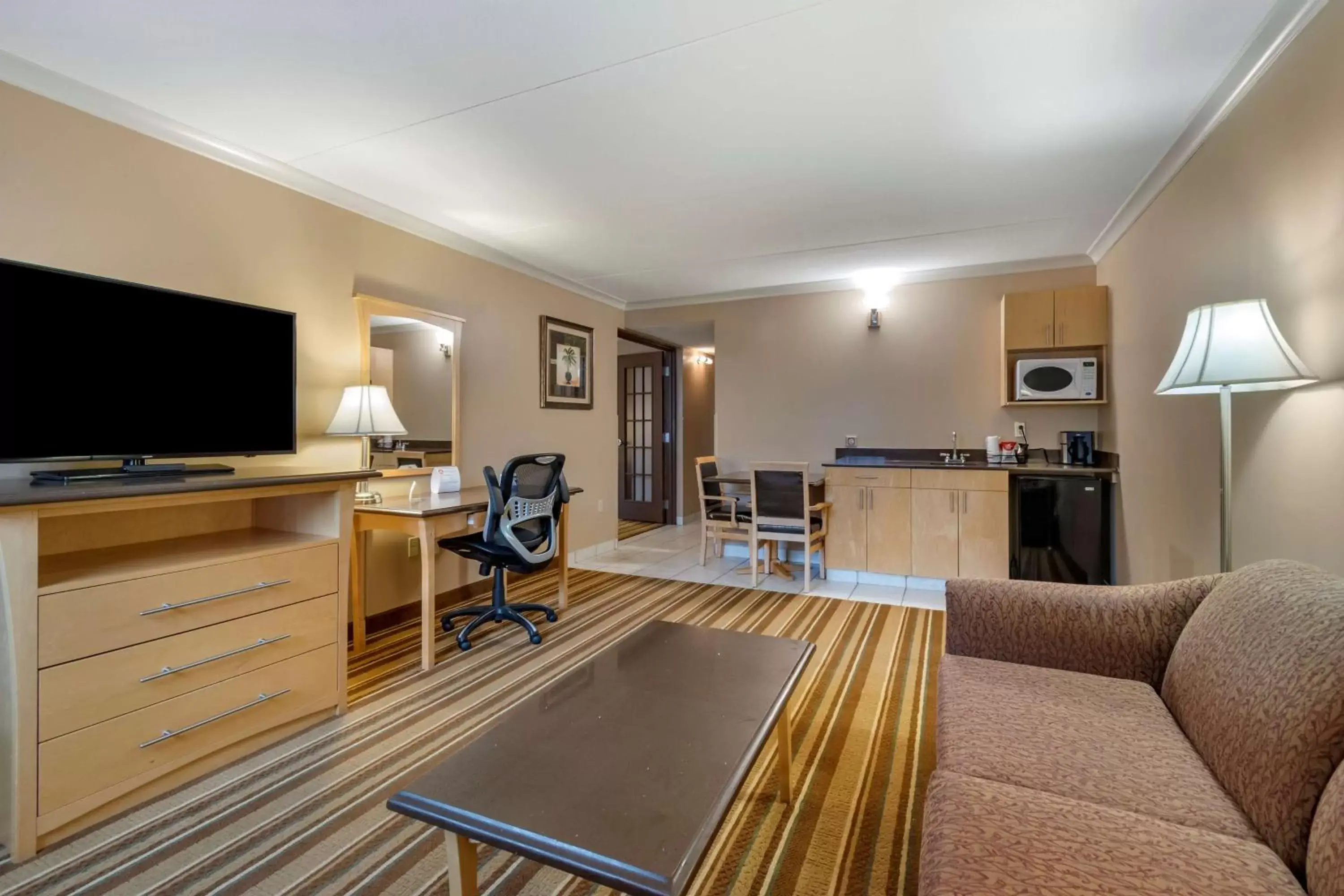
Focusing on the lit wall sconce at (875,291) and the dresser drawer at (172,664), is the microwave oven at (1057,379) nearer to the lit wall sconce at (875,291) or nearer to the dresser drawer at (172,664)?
the lit wall sconce at (875,291)

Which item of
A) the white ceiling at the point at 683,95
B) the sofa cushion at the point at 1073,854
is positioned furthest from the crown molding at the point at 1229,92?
the sofa cushion at the point at 1073,854

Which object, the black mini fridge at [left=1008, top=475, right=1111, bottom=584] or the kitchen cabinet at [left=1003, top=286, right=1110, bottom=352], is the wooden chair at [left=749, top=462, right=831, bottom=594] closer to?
the black mini fridge at [left=1008, top=475, right=1111, bottom=584]

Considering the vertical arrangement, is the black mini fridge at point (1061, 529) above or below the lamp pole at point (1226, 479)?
below

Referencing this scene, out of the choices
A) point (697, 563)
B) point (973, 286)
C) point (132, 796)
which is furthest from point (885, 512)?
point (132, 796)

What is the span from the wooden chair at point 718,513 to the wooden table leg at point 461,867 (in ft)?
11.1

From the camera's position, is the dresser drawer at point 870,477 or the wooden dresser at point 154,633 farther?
the dresser drawer at point 870,477

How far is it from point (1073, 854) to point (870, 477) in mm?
3399

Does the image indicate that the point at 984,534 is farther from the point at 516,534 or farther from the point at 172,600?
the point at 172,600

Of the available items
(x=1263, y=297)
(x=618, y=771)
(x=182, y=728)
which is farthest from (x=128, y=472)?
(x=1263, y=297)

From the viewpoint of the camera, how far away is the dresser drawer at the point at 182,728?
1.57 meters

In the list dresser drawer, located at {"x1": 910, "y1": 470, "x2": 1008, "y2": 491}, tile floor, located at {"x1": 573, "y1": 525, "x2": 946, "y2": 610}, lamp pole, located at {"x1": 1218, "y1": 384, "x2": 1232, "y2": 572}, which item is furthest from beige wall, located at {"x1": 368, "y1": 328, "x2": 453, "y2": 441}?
lamp pole, located at {"x1": 1218, "y1": 384, "x2": 1232, "y2": 572}

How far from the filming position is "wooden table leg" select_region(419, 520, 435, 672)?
266cm

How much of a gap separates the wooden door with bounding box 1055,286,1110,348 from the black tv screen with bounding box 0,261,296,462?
4697 mm

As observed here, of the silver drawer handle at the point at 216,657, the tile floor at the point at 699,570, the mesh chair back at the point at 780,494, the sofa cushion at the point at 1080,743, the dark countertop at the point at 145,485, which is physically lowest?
the tile floor at the point at 699,570
